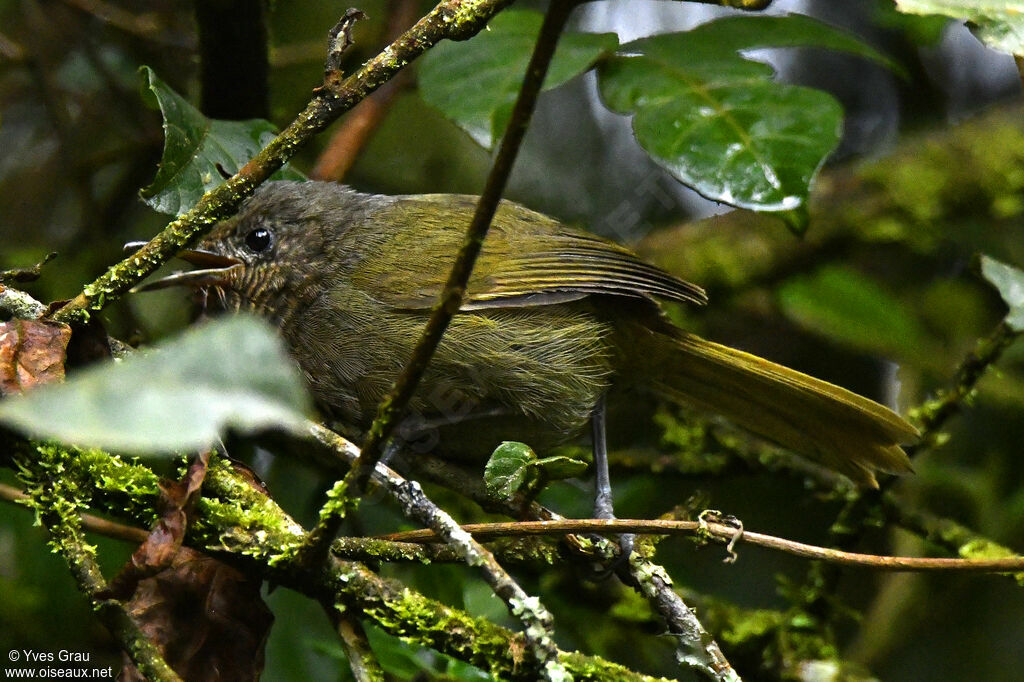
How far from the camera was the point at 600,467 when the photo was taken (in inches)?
126

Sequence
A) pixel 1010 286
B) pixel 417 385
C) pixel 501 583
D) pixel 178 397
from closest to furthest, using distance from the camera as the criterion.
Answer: pixel 178 397
pixel 417 385
pixel 501 583
pixel 1010 286

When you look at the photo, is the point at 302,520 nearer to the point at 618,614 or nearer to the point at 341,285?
the point at 341,285

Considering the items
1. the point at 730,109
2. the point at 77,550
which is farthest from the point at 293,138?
Result: the point at 730,109

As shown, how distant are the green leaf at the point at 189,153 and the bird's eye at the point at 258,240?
1.86ft

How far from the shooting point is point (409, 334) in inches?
121

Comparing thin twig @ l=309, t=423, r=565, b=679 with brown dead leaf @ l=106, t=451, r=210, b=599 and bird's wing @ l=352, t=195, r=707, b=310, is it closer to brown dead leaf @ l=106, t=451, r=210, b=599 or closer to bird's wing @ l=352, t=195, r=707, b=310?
brown dead leaf @ l=106, t=451, r=210, b=599

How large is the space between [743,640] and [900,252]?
10.2 ft

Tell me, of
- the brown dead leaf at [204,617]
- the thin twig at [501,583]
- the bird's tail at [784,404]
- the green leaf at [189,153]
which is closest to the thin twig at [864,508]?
the bird's tail at [784,404]

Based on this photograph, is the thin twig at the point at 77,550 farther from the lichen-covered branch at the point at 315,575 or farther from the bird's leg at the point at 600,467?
the bird's leg at the point at 600,467

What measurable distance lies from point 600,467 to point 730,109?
119 centimetres

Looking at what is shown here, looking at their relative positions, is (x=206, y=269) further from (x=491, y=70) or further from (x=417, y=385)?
(x=417, y=385)

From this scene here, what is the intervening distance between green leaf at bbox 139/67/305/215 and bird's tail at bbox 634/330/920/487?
140 centimetres

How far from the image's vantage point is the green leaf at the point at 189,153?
2.59 meters

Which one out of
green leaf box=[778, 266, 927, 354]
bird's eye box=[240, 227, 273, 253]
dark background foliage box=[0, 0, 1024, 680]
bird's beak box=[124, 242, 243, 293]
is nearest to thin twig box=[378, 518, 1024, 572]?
dark background foliage box=[0, 0, 1024, 680]
